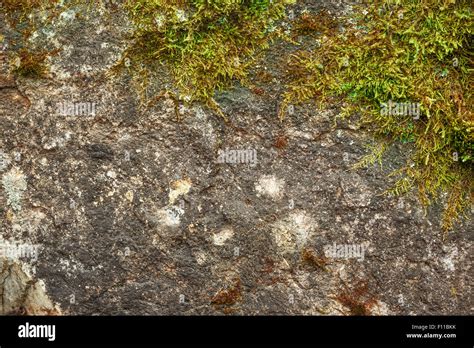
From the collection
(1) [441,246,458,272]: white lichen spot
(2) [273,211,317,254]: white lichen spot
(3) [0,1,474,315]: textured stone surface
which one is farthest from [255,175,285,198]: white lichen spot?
(1) [441,246,458,272]: white lichen spot

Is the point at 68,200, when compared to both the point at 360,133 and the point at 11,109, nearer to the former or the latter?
the point at 11,109

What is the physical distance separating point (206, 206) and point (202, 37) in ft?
3.34

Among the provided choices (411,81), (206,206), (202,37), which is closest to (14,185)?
(206,206)

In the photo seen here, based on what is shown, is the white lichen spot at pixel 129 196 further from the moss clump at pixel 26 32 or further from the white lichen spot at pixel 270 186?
the moss clump at pixel 26 32

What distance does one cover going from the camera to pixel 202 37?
294cm

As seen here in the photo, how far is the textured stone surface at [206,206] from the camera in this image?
290cm

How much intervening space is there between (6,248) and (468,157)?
9.38 feet

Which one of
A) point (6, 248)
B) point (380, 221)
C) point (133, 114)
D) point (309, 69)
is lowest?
point (6, 248)

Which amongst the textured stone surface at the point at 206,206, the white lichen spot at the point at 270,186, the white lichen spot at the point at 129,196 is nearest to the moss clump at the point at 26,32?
the textured stone surface at the point at 206,206

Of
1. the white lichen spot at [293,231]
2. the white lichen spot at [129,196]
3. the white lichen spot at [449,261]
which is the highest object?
the white lichen spot at [129,196]

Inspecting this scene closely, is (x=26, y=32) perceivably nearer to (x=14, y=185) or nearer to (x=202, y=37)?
(x=14, y=185)

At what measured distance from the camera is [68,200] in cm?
300

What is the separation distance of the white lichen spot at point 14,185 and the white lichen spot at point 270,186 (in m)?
1.45
